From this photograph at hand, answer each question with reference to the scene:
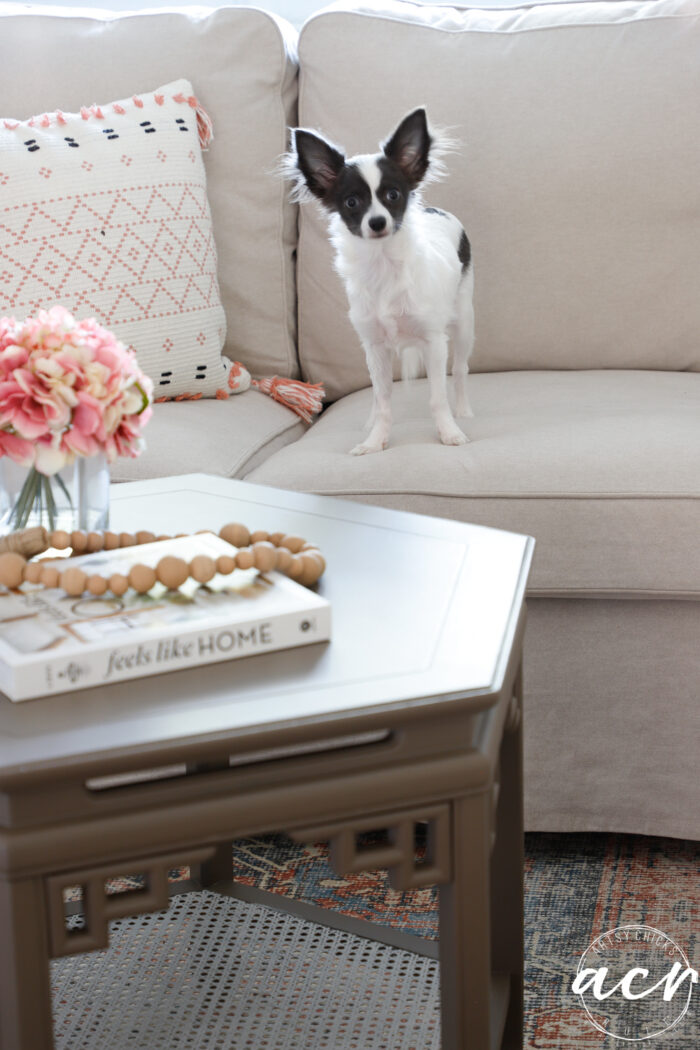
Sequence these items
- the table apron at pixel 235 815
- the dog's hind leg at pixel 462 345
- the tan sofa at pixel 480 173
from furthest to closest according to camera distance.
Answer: the tan sofa at pixel 480 173, the dog's hind leg at pixel 462 345, the table apron at pixel 235 815

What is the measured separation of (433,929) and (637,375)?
0.97 m

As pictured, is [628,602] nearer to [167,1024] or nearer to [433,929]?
[433,929]

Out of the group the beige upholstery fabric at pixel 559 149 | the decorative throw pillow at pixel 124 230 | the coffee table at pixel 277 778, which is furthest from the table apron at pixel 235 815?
the beige upholstery fabric at pixel 559 149

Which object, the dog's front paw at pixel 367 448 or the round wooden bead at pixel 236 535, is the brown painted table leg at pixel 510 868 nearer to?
the round wooden bead at pixel 236 535

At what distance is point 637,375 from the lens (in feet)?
5.95

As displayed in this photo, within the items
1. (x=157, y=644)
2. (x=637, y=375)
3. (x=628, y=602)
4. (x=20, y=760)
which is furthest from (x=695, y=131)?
(x=20, y=760)

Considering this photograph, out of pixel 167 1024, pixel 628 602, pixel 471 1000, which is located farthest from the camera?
pixel 628 602

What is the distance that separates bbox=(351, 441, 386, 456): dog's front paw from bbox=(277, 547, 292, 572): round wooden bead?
67 cm

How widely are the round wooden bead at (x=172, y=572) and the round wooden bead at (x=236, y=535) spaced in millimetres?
108

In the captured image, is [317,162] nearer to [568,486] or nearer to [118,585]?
[568,486]

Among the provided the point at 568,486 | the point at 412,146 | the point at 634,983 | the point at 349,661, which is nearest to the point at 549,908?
the point at 634,983

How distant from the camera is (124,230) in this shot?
1735 millimetres

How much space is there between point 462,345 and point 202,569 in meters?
1.02

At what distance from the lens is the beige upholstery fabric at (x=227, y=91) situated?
186 centimetres
